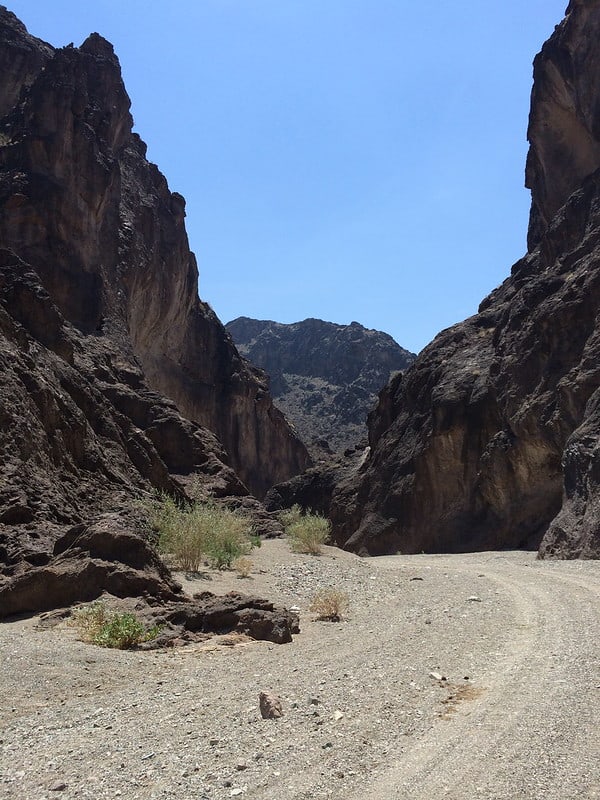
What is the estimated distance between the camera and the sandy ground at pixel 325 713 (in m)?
3.93

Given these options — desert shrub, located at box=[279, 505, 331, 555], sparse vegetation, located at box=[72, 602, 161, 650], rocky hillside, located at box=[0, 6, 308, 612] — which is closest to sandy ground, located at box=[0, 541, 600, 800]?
sparse vegetation, located at box=[72, 602, 161, 650]

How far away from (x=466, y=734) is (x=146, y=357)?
46031 millimetres

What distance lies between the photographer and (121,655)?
7328mm

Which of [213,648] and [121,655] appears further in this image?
[213,648]

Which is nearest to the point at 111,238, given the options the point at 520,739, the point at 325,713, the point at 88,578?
Answer: the point at 88,578

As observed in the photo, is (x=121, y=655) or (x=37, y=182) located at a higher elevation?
(x=37, y=182)

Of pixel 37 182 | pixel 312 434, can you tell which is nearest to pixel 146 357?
pixel 37 182

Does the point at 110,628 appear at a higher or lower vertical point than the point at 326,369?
lower

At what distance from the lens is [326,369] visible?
130500 millimetres

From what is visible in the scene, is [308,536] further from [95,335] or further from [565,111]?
[565,111]

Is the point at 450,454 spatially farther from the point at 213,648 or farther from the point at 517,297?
the point at 213,648

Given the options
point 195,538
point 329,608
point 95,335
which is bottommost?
point 329,608

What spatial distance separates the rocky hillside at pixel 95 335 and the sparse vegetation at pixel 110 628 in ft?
3.56

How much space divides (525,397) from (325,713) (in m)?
28.1
